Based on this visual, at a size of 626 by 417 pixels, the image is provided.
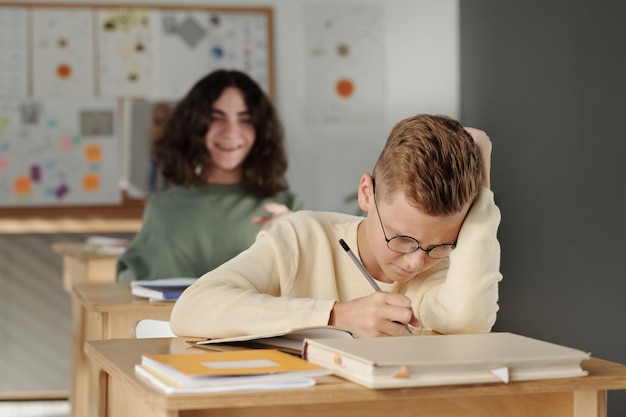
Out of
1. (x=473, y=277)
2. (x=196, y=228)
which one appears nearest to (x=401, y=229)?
(x=473, y=277)

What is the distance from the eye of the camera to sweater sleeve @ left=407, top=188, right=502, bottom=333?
1.62m

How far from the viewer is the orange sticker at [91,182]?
509 centimetres

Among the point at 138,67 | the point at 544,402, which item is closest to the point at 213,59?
the point at 138,67

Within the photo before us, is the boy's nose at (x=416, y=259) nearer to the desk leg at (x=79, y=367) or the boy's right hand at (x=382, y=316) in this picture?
the boy's right hand at (x=382, y=316)

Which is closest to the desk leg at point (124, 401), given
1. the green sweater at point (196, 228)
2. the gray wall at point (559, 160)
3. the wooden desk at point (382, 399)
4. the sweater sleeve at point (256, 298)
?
the wooden desk at point (382, 399)

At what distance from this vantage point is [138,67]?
17.2ft

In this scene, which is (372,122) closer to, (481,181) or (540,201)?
(540,201)

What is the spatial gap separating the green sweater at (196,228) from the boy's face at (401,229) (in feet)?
5.47

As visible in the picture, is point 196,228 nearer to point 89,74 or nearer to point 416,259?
point 416,259

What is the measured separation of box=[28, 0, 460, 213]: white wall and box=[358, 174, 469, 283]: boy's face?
11.7 ft

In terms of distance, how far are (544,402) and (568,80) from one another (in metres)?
2.45

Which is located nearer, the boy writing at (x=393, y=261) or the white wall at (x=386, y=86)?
the boy writing at (x=393, y=261)

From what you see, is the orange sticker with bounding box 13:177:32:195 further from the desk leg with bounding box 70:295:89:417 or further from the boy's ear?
the boy's ear

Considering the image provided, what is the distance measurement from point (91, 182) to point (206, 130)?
1.89 m
